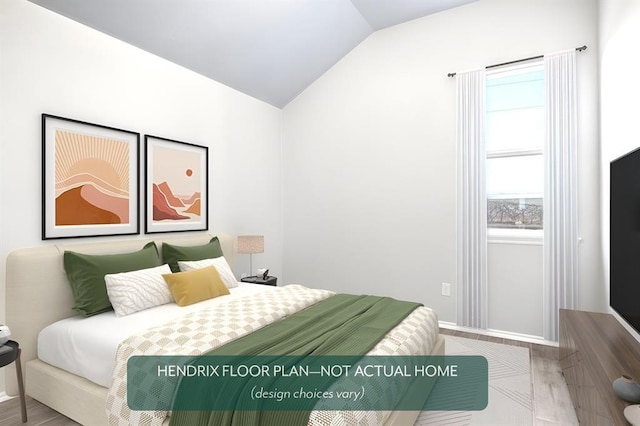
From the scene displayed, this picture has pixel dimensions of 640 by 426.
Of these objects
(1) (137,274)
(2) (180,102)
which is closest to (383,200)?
(2) (180,102)

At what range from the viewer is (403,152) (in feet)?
13.8

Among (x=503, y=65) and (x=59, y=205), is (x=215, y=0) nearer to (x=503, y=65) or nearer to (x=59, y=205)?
(x=59, y=205)

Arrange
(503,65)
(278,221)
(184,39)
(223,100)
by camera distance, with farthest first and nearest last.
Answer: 1. (278,221)
2. (223,100)
3. (503,65)
4. (184,39)

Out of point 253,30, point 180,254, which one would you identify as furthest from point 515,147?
point 180,254

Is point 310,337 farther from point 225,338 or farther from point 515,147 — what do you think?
point 515,147

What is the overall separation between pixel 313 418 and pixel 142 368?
3.07ft

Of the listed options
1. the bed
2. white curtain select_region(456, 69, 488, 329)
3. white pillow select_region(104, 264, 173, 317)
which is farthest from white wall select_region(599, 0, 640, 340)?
white pillow select_region(104, 264, 173, 317)

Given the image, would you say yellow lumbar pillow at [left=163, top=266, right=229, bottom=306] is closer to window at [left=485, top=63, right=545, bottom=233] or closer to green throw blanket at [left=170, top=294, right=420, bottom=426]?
green throw blanket at [left=170, top=294, right=420, bottom=426]

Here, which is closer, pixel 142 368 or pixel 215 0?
pixel 142 368

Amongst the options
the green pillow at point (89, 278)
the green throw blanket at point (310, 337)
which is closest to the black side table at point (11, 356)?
the green pillow at point (89, 278)

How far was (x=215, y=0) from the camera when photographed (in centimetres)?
312

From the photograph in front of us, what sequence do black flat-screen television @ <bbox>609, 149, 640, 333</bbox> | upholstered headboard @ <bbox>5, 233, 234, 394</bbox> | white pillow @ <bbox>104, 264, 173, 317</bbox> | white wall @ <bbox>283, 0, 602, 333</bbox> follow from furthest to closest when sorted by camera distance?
white wall @ <bbox>283, 0, 602, 333</bbox> → white pillow @ <bbox>104, 264, 173, 317</bbox> → upholstered headboard @ <bbox>5, 233, 234, 394</bbox> → black flat-screen television @ <bbox>609, 149, 640, 333</bbox>

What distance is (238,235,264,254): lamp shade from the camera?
402 centimetres

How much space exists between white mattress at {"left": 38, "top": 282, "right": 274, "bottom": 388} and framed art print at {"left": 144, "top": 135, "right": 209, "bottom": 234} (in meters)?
1.06
